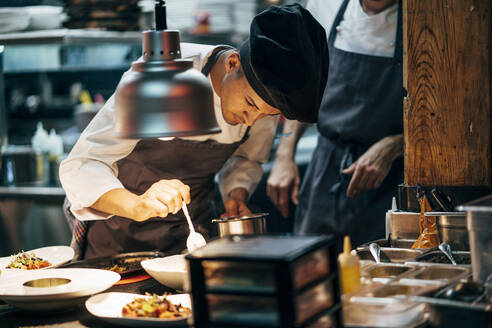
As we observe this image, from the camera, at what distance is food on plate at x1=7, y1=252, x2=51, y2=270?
238 centimetres

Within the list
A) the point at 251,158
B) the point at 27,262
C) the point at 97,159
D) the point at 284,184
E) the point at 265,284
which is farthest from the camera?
the point at 284,184

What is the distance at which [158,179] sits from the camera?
110 inches

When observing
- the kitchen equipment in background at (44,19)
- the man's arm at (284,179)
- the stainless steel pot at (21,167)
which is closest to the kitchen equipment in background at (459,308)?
the man's arm at (284,179)

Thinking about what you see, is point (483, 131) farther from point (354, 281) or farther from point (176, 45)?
point (176, 45)

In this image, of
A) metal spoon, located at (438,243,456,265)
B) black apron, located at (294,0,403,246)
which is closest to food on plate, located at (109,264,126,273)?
metal spoon, located at (438,243,456,265)

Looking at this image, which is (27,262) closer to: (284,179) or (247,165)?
(247,165)

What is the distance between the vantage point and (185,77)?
5.34 feet

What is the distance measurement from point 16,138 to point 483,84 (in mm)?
5689

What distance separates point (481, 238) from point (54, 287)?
1210mm

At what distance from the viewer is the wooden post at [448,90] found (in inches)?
94.1

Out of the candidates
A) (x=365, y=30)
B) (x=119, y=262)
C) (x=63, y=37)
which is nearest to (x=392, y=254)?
(x=119, y=262)

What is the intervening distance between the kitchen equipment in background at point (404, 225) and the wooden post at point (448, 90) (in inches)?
5.9

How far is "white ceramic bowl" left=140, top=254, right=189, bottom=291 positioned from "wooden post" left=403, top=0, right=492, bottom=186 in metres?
0.97

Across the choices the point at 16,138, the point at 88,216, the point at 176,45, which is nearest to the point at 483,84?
the point at 176,45
